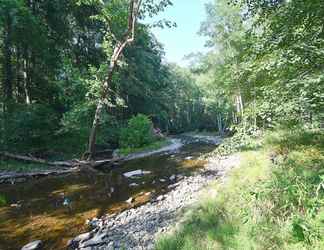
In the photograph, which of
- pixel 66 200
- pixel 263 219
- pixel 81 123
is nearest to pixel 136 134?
pixel 81 123

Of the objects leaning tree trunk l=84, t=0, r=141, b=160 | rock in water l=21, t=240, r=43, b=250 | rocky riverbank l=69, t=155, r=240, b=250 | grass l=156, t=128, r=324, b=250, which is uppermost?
leaning tree trunk l=84, t=0, r=141, b=160

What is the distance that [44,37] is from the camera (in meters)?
16.0

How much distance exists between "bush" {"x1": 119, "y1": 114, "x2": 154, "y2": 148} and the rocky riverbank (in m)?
11.9

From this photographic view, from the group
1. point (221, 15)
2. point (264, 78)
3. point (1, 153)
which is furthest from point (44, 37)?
point (264, 78)

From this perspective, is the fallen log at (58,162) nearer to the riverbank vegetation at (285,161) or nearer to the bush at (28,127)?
the bush at (28,127)

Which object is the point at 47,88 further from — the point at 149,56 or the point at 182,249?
the point at 182,249

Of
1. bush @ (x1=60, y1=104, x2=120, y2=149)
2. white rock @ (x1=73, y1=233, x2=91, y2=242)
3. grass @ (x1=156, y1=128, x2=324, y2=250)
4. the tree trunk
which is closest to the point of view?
grass @ (x1=156, y1=128, x2=324, y2=250)

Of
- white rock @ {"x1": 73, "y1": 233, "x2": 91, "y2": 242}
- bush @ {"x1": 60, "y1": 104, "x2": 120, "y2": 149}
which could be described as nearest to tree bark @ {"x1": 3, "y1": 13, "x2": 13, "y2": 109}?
bush @ {"x1": 60, "y1": 104, "x2": 120, "y2": 149}

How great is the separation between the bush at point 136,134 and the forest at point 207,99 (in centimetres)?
8

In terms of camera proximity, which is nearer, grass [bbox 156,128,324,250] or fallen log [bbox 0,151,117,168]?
grass [bbox 156,128,324,250]

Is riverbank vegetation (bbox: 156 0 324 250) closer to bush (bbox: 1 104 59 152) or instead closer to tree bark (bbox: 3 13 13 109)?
bush (bbox: 1 104 59 152)

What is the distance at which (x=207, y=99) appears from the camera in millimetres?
30875

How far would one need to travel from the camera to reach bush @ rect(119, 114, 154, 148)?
64.8ft

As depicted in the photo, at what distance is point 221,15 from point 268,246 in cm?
2093
